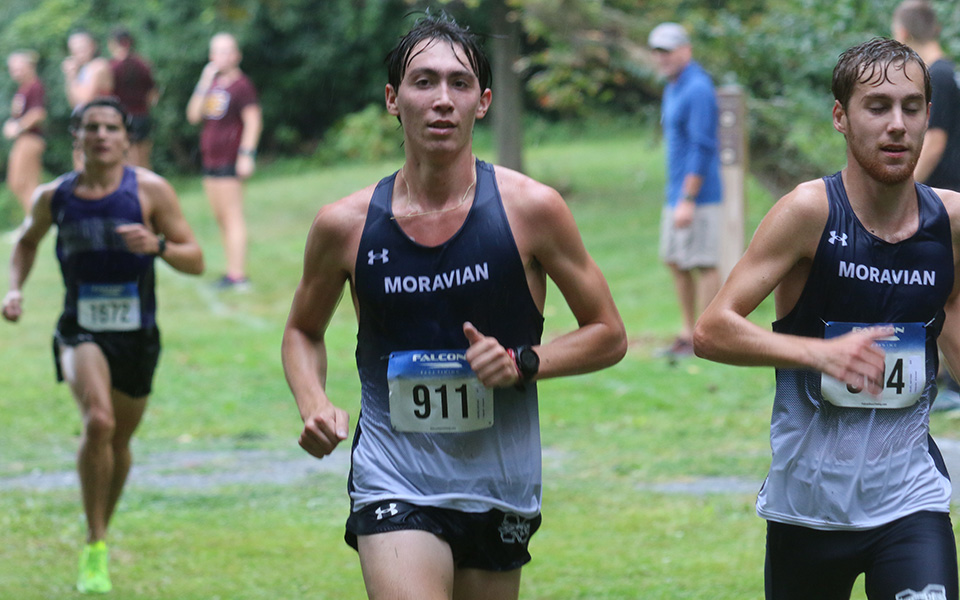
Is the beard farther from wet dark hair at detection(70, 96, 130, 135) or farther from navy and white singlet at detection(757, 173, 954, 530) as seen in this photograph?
wet dark hair at detection(70, 96, 130, 135)

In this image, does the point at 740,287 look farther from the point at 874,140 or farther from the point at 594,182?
the point at 594,182

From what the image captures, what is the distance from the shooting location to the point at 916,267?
11.2 feet

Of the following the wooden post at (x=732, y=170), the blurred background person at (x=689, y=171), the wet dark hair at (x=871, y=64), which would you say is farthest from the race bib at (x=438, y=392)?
the wooden post at (x=732, y=170)

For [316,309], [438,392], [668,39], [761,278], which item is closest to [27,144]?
[668,39]

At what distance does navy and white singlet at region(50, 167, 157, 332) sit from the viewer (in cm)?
608

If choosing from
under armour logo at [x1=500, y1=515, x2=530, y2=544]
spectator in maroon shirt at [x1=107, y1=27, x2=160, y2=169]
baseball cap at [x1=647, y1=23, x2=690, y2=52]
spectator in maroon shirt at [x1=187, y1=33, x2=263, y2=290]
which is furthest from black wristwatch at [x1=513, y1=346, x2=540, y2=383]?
spectator in maroon shirt at [x1=107, y1=27, x2=160, y2=169]

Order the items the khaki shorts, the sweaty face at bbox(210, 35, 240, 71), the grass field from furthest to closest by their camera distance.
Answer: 1. the sweaty face at bbox(210, 35, 240, 71)
2. the khaki shorts
3. the grass field

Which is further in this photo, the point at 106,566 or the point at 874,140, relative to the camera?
the point at 106,566

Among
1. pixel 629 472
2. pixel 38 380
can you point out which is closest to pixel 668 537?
pixel 629 472

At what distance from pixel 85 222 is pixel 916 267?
13.3 feet

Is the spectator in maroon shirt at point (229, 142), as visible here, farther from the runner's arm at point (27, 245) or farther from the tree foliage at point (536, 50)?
the runner's arm at point (27, 245)

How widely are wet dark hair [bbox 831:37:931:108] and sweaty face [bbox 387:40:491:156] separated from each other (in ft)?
3.18

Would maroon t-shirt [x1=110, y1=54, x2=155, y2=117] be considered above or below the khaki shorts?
above

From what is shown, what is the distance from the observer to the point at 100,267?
6.14 meters
